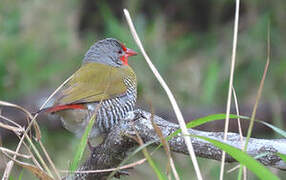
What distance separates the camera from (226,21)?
8.80 meters

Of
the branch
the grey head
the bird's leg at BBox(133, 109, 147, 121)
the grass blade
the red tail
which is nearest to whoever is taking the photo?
the grass blade

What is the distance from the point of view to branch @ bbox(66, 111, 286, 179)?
2311 mm

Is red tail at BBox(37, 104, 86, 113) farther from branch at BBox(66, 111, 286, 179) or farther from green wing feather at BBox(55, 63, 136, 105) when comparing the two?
branch at BBox(66, 111, 286, 179)

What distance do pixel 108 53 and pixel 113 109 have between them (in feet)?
2.94

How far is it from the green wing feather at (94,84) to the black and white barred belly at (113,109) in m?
0.04

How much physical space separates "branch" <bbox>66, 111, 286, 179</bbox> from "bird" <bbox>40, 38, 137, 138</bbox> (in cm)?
33

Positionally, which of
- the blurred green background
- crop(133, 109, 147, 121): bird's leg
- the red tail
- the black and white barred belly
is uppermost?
crop(133, 109, 147, 121): bird's leg

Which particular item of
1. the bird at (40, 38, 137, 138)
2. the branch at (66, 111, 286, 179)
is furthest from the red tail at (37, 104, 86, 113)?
the branch at (66, 111, 286, 179)

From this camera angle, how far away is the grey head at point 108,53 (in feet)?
14.3

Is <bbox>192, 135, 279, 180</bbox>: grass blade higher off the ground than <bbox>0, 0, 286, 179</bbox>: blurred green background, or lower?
higher

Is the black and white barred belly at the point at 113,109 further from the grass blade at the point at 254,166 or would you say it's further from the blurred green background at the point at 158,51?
the blurred green background at the point at 158,51

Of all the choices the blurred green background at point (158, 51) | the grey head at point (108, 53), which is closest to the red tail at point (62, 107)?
the grey head at point (108, 53)

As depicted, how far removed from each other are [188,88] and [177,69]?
593 millimetres

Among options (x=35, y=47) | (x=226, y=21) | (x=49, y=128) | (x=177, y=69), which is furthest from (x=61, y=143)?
(x=226, y=21)
